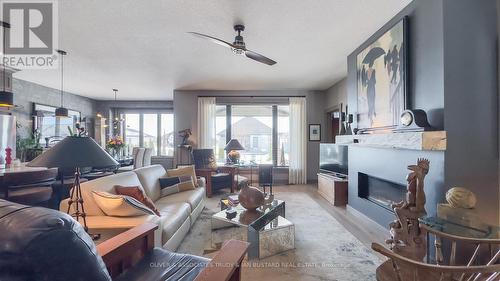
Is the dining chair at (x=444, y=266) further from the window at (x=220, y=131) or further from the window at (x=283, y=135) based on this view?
the window at (x=220, y=131)

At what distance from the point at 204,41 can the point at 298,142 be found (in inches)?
157

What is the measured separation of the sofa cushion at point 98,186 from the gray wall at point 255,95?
3.74m

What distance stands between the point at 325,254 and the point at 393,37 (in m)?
2.58

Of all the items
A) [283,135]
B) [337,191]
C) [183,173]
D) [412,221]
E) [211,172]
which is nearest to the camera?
[412,221]

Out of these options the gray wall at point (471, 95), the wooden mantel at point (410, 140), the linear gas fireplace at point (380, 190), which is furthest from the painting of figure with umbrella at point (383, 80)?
the linear gas fireplace at point (380, 190)

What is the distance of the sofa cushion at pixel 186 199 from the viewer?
3119mm

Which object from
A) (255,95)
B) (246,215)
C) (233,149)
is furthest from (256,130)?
(246,215)

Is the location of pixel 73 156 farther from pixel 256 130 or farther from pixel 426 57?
pixel 256 130

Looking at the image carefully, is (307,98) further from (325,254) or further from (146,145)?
(146,145)

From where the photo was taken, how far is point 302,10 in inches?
102

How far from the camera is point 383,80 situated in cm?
301

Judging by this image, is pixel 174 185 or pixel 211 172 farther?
pixel 211 172

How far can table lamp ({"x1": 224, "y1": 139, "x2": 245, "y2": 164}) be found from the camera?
5738 millimetres

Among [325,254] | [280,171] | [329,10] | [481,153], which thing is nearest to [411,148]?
[481,153]
